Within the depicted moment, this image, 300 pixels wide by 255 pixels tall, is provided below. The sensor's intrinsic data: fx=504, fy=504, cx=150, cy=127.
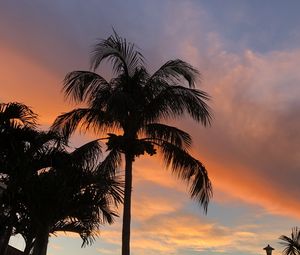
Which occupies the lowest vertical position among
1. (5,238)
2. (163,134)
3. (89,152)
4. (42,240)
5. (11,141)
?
(42,240)

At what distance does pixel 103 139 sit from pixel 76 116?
4.81 feet

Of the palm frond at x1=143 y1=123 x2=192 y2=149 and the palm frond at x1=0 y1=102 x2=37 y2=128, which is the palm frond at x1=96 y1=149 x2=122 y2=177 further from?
the palm frond at x1=0 y1=102 x2=37 y2=128

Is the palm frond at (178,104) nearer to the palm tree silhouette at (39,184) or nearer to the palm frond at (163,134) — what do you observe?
the palm frond at (163,134)

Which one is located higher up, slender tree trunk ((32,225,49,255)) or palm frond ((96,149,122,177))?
palm frond ((96,149,122,177))

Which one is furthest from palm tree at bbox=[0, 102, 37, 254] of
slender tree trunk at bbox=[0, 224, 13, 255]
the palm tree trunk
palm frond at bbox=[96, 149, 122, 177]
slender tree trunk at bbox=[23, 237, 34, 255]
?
palm frond at bbox=[96, 149, 122, 177]

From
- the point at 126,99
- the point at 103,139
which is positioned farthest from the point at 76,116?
the point at 126,99

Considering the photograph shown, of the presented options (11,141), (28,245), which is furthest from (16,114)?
(28,245)

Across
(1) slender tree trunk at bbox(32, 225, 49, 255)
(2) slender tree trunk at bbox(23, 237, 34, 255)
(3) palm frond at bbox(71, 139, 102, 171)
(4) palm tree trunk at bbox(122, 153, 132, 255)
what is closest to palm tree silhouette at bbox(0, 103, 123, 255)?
(1) slender tree trunk at bbox(32, 225, 49, 255)

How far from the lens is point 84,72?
821 inches

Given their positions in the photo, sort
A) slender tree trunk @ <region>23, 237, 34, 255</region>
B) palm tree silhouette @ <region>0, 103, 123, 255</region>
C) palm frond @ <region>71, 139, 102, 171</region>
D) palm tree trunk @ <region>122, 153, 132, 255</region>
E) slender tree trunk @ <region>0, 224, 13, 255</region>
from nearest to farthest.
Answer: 1. palm tree silhouette @ <region>0, 103, 123, 255</region>
2. slender tree trunk @ <region>0, 224, 13, 255</region>
3. slender tree trunk @ <region>23, 237, 34, 255</region>
4. palm tree trunk @ <region>122, 153, 132, 255</region>
5. palm frond @ <region>71, 139, 102, 171</region>

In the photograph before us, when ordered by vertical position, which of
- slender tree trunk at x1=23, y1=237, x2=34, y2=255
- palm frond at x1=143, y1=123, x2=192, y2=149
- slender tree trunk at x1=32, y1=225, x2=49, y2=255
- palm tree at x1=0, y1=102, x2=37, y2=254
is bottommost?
slender tree trunk at x1=32, y1=225, x2=49, y2=255

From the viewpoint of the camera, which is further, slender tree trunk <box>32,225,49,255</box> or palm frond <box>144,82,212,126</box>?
palm frond <box>144,82,212,126</box>

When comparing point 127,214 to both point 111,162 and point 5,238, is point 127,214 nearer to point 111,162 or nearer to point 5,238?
point 111,162

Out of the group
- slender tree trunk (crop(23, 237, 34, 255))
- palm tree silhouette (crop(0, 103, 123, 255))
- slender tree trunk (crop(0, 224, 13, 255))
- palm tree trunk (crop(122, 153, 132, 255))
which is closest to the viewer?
palm tree silhouette (crop(0, 103, 123, 255))
